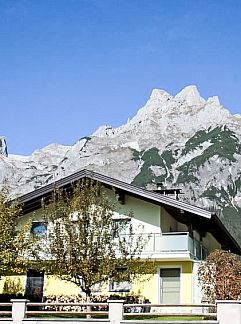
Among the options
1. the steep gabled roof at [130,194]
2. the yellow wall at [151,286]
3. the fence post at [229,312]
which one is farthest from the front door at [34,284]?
the fence post at [229,312]

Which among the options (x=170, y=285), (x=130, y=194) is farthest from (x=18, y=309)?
(x=130, y=194)

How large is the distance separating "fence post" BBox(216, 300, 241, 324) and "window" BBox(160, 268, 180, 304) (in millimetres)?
11258

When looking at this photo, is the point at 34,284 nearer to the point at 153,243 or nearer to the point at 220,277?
the point at 153,243

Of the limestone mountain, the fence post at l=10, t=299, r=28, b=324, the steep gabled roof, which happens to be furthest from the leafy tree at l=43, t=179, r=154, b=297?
the limestone mountain

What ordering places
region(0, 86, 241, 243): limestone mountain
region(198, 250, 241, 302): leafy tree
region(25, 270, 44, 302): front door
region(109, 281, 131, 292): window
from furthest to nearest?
1. region(0, 86, 241, 243): limestone mountain
2. region(25, 270, 44, 302): front door
3. region(109, 281, 131, 292): window
4. region(198, 250, 241, 302): leafy tree

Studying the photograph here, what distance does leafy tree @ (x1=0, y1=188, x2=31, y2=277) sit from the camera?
24594mm

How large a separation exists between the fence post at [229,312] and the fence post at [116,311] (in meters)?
2.90

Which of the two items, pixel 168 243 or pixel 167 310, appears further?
pixel 168 243

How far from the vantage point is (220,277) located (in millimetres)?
25656

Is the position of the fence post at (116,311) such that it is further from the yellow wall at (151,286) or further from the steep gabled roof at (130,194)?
the steep gabled roof at (130,194)

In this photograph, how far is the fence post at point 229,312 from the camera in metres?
16.4

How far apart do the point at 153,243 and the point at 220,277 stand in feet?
12.6

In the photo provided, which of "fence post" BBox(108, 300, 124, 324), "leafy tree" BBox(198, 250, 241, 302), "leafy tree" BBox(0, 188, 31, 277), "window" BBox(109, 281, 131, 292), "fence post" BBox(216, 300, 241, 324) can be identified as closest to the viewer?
"fence post" BBox(216, 300, 241, 324)

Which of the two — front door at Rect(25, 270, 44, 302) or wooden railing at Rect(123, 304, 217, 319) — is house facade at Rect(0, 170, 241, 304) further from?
wooden railing at Rect(123, 304, 217, 319)
